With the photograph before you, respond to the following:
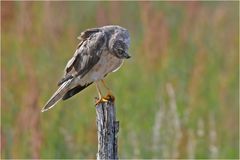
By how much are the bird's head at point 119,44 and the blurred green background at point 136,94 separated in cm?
115

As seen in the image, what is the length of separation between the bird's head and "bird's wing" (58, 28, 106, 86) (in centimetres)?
9

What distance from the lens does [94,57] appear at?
236 inches

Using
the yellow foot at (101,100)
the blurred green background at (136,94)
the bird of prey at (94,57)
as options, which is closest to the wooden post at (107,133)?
the yellow foot at (101,100)

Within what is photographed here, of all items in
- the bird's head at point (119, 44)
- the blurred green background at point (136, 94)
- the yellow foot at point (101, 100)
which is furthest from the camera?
the blurred green background at point (136, 94)

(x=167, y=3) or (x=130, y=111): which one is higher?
(x=167, y=3)

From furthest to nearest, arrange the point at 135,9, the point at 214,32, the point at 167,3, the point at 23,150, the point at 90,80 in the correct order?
the point at 135,9
the point at 167,3
the point at 214,32
the point at 23,150
the point at 90,80

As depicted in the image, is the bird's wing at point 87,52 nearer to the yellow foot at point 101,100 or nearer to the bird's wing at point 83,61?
the bird's wing at point 83,61

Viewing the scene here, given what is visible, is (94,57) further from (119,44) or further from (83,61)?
(119,44)

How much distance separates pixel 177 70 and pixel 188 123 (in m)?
0.74

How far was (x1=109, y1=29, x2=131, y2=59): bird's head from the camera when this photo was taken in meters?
5.89

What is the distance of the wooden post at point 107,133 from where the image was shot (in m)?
5.22

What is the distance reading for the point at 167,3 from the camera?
34.0 feet

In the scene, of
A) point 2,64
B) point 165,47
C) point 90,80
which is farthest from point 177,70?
point 90,80

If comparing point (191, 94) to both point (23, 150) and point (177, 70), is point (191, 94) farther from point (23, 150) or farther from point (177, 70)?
point (23, 150)
